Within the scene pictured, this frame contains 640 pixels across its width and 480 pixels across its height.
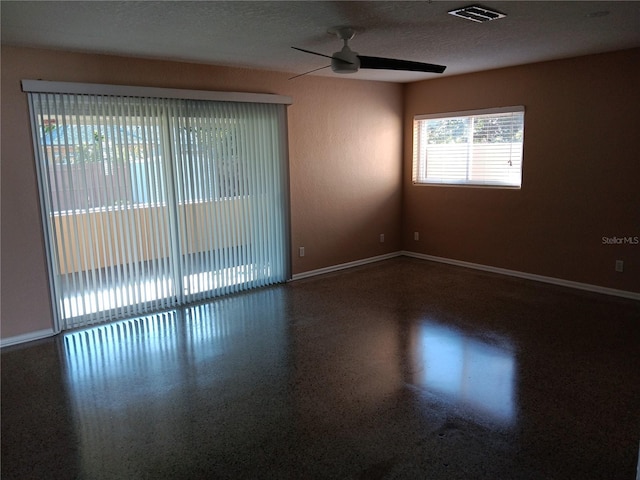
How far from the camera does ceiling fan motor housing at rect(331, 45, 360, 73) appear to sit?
11.1ft

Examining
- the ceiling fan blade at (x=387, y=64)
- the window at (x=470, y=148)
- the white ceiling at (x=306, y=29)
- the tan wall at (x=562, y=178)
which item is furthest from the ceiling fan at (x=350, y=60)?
the window at (x=470, y=148)

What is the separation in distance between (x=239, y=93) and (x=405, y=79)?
7.90 feet

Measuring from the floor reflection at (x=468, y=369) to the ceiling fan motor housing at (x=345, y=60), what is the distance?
2.21m

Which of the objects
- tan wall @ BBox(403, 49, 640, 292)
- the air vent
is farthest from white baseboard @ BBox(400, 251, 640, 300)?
the air vent

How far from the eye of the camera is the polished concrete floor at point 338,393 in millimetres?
2373

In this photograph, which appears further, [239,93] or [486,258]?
[486,258]

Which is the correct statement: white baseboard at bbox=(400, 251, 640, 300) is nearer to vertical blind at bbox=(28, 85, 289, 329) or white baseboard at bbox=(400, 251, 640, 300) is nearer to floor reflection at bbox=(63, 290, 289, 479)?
vertical blind at bbox=(28, 85, 289, 329)

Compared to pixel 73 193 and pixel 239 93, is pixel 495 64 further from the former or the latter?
pixel 73 193

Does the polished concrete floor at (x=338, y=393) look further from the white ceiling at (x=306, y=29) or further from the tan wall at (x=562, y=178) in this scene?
the white ceiling at (x=306, y=29)

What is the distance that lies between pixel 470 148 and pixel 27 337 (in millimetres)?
5247

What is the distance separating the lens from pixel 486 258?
595 cm

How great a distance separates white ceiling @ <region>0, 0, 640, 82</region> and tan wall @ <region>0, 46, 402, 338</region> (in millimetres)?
206

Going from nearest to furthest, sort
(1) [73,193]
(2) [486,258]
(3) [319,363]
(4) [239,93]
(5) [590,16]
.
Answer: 1. (5) [590,16]
2. (3) [319,363]
3. (1) [73,193]
4. (4) [239,93]
5. (2) [486,258]

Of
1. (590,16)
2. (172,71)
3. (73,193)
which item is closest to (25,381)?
(73,193)
